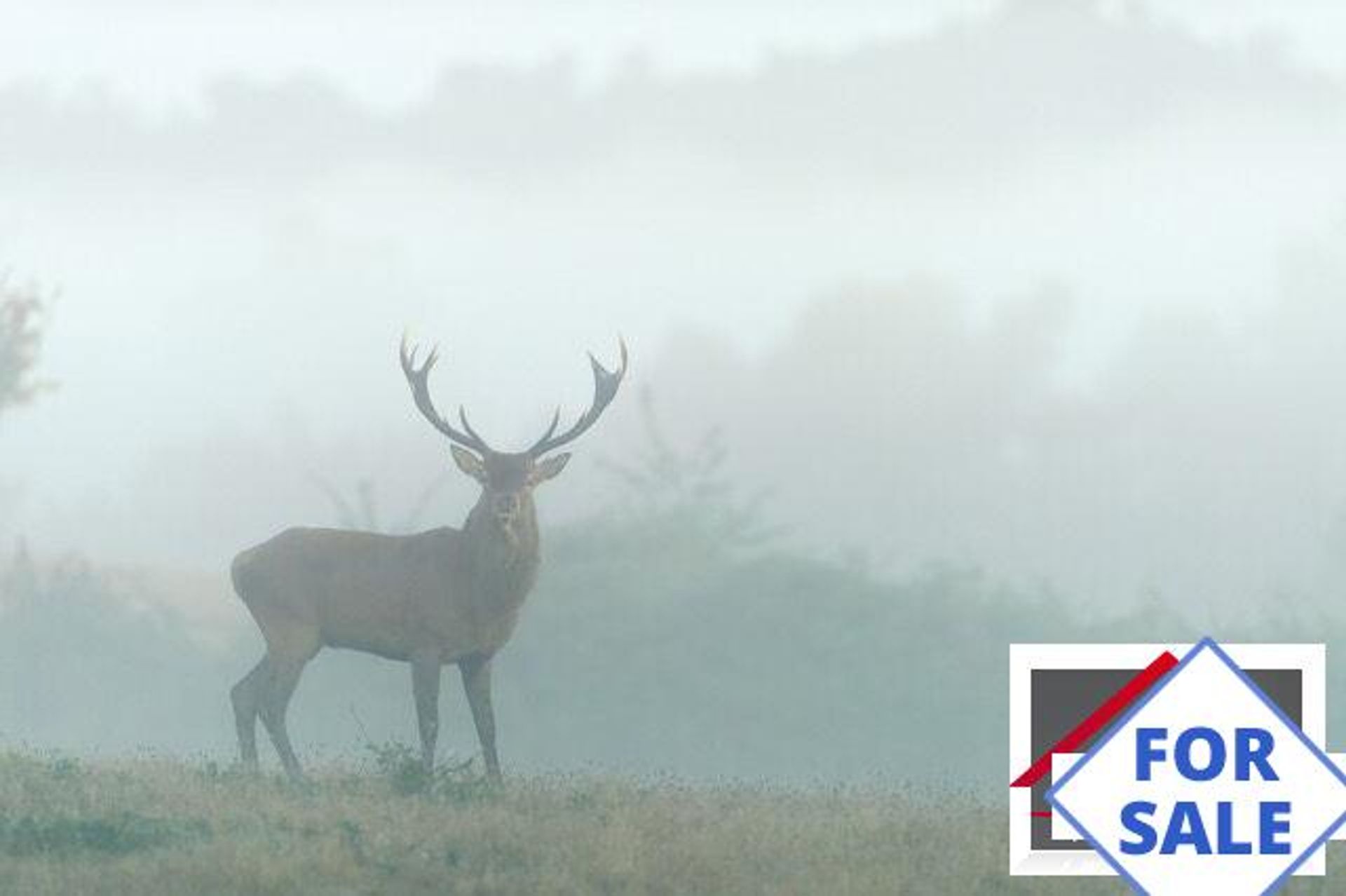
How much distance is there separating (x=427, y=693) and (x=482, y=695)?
0.57 meters

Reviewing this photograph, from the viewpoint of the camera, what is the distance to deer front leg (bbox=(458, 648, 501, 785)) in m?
19.1

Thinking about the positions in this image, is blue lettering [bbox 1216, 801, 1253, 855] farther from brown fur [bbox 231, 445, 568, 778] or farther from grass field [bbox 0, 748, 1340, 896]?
brown fur [bbox 231, 445, 568, 778]

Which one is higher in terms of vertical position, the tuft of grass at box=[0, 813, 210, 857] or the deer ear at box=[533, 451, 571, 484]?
the deer ear at box=[533, 451, 571, 484]

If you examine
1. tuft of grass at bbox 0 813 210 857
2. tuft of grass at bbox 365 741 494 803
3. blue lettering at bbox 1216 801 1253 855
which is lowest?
tuft of grass at bbox 0 813 210 857

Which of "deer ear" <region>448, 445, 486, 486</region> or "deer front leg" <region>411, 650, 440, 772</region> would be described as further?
"deer ear" <region>448, 445, 486, 486</region>

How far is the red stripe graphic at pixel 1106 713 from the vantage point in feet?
45.9

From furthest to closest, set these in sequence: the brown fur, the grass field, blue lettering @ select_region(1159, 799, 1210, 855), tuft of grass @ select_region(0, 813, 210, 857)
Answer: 1. the brown fur
2. tuft of grass @ select_region(0, 813, 210, 857)
3. the grass field
4. blue lettering @ select_region(1159, 799, 1210, 855)

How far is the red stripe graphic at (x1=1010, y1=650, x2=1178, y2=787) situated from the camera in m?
14.0

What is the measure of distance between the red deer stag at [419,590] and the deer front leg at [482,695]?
0.01 m

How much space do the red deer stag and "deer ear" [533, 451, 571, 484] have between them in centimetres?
1

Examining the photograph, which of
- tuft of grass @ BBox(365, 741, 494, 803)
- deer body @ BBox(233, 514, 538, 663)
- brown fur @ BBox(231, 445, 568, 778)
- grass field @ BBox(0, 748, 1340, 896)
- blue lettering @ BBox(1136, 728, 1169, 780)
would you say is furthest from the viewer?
deer body @ BBox(233, 514, 538, 663)

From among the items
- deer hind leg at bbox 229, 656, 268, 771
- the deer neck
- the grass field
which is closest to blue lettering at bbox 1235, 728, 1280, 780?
the grass field

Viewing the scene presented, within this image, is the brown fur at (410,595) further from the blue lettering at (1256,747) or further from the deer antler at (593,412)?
the blue lettering at (1256,747)

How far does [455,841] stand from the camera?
1560 centimetres
